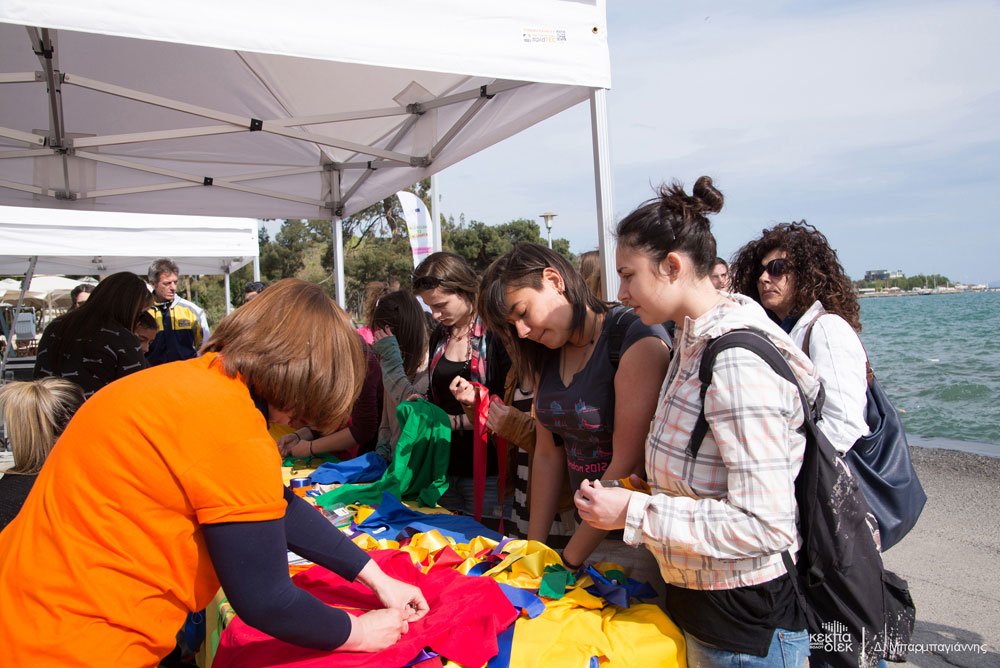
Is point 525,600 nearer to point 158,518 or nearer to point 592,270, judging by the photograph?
point 158,518

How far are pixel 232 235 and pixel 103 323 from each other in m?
5.85

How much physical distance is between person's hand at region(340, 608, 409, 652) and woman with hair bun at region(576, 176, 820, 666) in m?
0.45

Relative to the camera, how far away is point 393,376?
10.1 feet

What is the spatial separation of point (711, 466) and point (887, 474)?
726mm

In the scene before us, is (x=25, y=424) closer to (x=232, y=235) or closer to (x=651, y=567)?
(x=651, y=567)

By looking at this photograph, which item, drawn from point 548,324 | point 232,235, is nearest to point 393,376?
point 548,324

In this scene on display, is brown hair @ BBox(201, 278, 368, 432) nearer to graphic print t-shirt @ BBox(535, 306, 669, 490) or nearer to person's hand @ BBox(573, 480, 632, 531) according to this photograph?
person's hand @ BBox(573, 480, 632, 531)

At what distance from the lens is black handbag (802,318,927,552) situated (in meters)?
1.66

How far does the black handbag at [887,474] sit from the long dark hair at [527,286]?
2.53ft

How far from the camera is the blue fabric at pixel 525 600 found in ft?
4.93

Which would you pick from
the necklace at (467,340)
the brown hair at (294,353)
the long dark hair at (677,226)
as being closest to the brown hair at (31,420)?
the brown hair at (294,353)

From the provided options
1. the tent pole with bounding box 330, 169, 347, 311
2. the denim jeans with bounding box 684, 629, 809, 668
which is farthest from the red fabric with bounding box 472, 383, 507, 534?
the tent pole with bounding box 330, 169, 347, 311

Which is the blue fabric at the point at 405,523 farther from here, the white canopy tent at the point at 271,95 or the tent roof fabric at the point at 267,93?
the tent roof fabric at the point at 267,93

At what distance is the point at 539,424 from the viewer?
2.07m
